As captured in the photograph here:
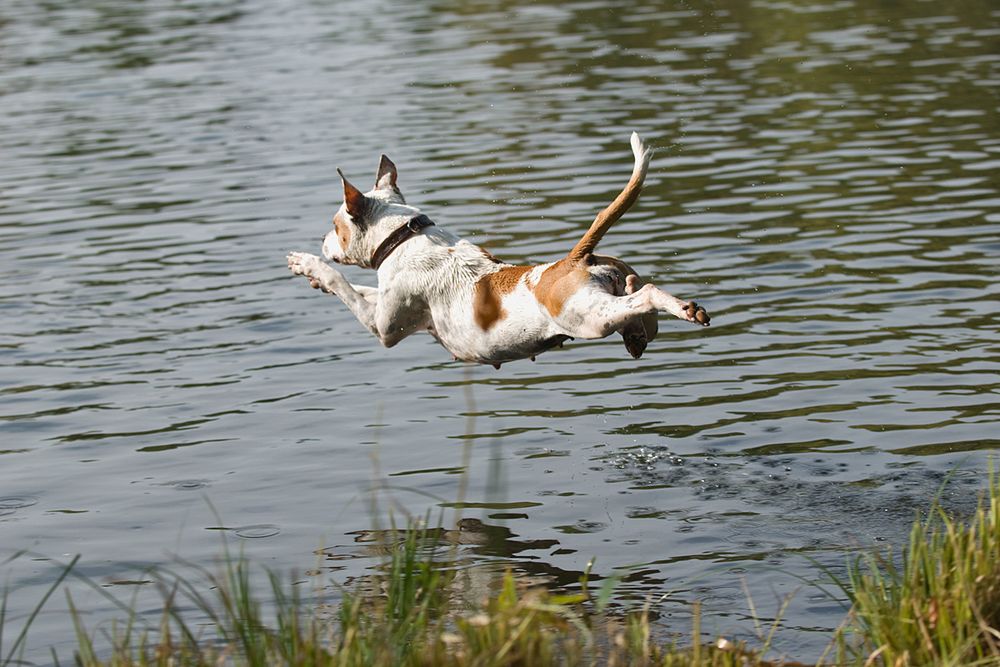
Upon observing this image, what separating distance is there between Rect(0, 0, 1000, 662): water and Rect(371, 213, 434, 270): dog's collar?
1215mm

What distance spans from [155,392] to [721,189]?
22.6 feet

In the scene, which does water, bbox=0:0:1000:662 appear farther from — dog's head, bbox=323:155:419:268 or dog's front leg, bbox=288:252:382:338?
dog's head, bbox=323:155:419:268

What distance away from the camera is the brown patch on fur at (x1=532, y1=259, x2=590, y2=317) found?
716 centimetres

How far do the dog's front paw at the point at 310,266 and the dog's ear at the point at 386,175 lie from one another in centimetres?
58

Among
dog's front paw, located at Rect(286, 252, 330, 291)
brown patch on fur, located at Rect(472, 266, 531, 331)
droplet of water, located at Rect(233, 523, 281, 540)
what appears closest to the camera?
brown patch on fur, located at Rect(472, 266, 531, 331)

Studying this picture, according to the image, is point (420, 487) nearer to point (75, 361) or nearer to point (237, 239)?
point (75, 361)

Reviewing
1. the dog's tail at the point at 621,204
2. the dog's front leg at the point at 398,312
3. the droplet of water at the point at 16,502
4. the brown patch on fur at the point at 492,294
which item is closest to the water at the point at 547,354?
the droplet of water at the point at 16,502

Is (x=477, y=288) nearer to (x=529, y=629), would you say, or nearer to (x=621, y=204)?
(x=621, y=204)

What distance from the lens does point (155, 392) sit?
1104 centimetres

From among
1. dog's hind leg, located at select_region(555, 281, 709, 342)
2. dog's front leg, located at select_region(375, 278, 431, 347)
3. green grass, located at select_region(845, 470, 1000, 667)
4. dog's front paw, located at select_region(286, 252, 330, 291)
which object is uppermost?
dog's hind leg, located at select_region(555, 281, 709, 342)

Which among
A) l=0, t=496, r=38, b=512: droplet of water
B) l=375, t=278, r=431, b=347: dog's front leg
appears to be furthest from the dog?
l=0, t=496, r=38, b=512: droplet of water

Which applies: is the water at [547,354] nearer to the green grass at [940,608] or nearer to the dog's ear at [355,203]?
the green grass at [940,608]

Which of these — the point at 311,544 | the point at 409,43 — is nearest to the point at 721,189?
the point at 311,544

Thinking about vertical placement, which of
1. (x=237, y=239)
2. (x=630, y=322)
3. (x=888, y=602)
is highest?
(x=630, y=322)
